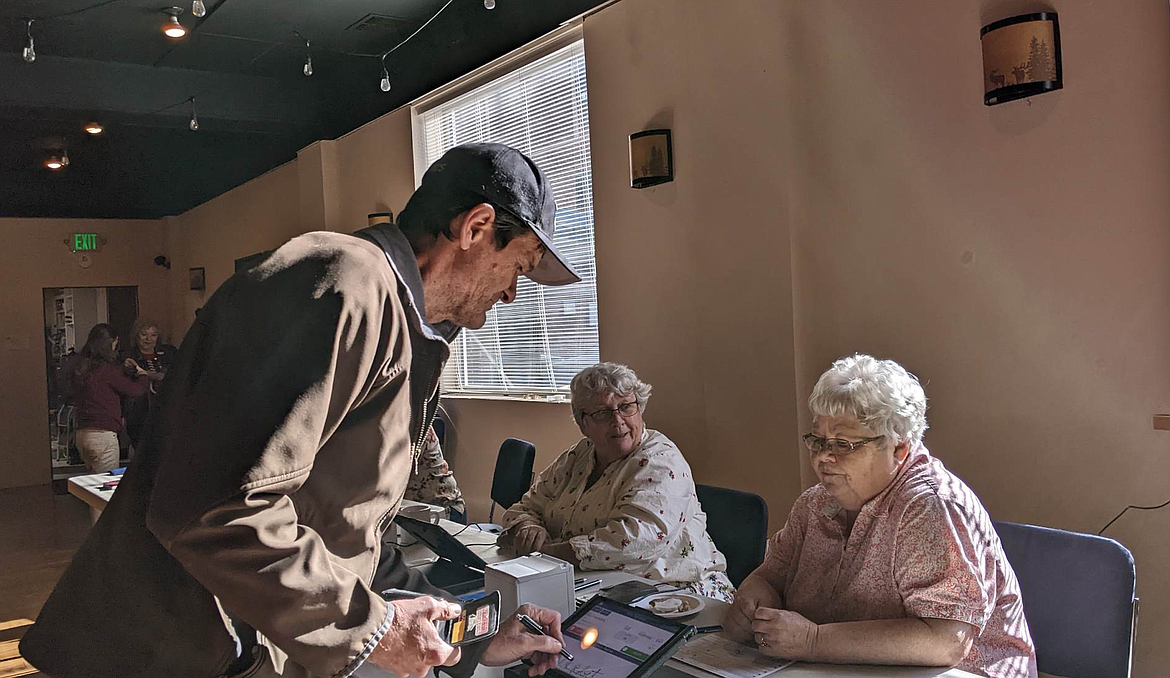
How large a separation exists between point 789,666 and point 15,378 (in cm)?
1065

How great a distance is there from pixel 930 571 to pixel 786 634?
1.06 ft

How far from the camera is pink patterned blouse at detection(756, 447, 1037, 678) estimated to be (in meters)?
1.75

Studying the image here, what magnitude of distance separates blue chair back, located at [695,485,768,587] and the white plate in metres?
0.66

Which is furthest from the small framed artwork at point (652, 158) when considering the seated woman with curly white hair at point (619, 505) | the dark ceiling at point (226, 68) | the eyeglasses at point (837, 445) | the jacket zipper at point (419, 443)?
the jacket zipper at point (419, 443)

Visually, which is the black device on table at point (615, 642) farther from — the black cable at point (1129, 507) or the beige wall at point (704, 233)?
the beige wall at point (704, 233)

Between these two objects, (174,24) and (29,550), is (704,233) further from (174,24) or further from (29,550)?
(29,550)

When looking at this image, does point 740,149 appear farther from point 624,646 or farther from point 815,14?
point 624,646

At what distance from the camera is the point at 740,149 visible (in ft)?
11.6

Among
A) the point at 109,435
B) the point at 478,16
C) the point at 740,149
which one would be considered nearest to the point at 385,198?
the point at 478,16

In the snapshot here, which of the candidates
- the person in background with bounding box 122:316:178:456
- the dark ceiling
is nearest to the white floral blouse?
the dark ceiling

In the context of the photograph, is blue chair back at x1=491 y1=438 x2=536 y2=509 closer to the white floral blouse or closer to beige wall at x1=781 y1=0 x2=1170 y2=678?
the white floral blouse

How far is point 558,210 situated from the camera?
484 cm

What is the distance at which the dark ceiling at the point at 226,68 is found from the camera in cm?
519

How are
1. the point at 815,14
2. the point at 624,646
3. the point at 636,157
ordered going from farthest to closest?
the point at 636,157 < the point at 815,14 < the point at 624,646
